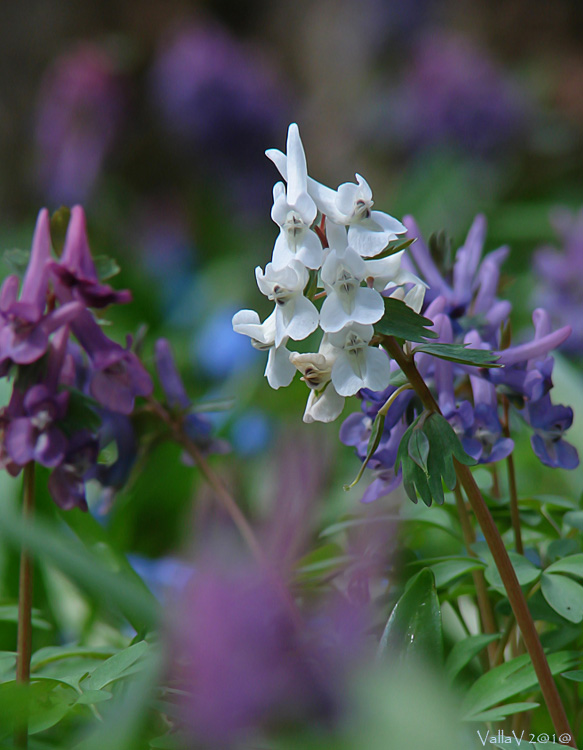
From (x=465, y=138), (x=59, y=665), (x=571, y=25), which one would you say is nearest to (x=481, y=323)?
(x=59, y=665)

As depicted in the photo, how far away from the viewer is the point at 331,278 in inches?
18.5

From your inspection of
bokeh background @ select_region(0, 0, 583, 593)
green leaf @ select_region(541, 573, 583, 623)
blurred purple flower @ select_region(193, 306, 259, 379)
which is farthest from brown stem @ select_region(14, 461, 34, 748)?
blurred purple flower @ select_region(193, 306, 259, 379)

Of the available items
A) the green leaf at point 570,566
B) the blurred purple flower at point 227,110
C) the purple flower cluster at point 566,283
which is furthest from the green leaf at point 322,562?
the blurred purple flower at point 227,110

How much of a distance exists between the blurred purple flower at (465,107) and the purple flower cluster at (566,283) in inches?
49.8

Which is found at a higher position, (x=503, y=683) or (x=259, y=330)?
(x=259, y=330)

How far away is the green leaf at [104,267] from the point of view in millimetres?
710

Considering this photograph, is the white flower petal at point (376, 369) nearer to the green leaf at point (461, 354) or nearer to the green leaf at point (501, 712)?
the green leaf at point (461, 354)

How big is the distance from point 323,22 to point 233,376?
125 inches

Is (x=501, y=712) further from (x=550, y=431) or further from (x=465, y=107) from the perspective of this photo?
(x=465, y=107)

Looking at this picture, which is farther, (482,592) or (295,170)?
(482,592)

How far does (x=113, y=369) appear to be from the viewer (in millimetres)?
673

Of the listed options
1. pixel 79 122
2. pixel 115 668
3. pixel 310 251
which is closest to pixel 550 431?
pixel 310 251

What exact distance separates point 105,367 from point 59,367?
1.6 inches

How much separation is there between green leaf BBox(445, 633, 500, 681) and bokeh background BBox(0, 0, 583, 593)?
1.55 ft
